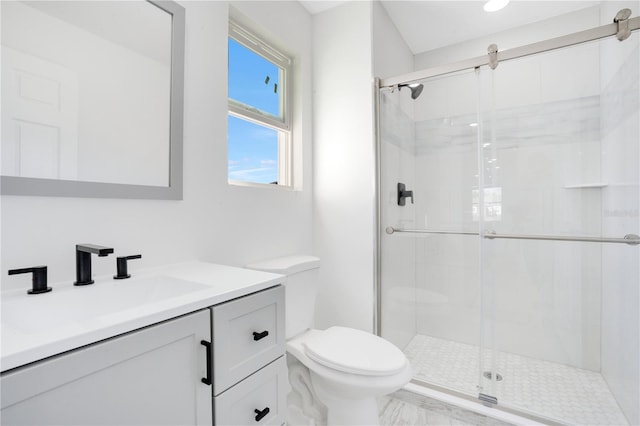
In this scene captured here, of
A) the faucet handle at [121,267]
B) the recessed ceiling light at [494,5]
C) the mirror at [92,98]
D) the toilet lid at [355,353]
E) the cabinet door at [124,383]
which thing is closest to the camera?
the cabinet door at [124,383]

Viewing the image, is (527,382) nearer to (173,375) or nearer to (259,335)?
(259,335)

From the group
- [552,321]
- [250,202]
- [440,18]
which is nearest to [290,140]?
[250,202]

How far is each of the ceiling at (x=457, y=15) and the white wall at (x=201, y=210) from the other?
70 cm

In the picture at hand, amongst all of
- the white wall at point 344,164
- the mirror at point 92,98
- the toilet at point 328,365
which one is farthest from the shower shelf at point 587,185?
the mirror at point 92,98

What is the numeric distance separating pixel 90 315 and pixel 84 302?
6cm

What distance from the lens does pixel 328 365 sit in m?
1.32

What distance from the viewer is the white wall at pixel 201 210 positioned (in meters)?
0.91

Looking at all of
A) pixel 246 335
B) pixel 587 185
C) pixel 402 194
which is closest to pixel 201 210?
pixel 246 335

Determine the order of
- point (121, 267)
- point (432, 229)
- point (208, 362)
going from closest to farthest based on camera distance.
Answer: point (208, 362), point (121, 267), point (432, 229)

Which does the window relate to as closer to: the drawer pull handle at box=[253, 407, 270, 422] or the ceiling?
the ceiling

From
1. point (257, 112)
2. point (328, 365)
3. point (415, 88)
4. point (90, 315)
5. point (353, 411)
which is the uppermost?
point (415, 88)

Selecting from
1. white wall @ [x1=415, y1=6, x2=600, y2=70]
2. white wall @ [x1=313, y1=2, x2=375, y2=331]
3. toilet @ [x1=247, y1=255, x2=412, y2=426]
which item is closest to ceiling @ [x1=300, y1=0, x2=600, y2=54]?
white wall @ [x1=415, y1=6, x2=600, y2=70]

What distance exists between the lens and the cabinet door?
0.50 meters

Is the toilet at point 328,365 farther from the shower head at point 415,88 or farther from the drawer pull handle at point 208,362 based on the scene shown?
the shower head at point 415,88
